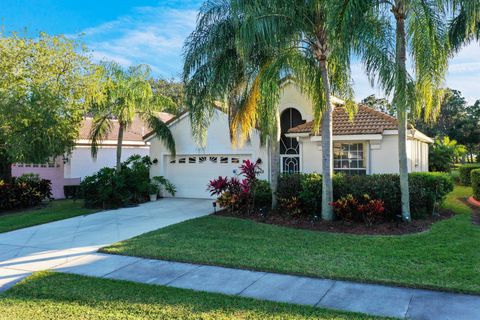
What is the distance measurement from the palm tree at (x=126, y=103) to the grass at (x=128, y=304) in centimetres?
1031

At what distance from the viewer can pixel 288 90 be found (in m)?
16.8

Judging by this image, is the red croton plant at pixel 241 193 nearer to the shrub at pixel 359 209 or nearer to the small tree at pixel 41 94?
the shrub at pixel 359 209

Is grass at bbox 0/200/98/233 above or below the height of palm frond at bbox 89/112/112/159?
below

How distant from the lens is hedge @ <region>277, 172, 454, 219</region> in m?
11.1

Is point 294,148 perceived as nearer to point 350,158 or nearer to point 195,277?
point 350,158

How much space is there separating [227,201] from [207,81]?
4221 mm

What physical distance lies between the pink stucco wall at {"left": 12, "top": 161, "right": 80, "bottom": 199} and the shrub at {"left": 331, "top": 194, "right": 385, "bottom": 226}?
51.4 feet

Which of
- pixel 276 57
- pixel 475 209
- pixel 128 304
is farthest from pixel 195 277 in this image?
pixel 475 209

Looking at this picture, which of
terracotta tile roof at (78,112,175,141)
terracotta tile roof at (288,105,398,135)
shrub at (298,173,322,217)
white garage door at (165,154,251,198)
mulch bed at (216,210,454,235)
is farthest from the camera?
terracotta tile roof at (78,112,175,141)

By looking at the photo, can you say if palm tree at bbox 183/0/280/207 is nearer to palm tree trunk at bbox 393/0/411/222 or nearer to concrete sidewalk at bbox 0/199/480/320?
palm tree trunk at bbox 393/0/411/222

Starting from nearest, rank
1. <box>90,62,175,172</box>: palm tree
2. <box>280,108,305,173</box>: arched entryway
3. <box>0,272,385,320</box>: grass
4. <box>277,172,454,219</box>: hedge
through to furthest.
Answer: <box>0,272,385,320</box>: grass, <box>277,172,454,219</box>: hedge, <box>90,62,175,172</box>: palm tree, <box>280,108,305,173</box>: arched entryway

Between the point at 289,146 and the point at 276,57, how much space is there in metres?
6.05

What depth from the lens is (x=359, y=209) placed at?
10.6 metres

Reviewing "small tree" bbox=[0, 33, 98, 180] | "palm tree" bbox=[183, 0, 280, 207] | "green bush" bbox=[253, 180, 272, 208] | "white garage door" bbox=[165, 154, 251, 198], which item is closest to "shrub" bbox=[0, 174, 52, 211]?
"small tree" bbox=[0, 33, 98, 180]
